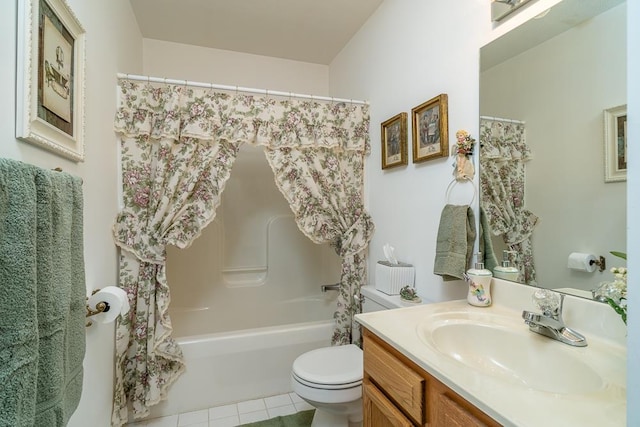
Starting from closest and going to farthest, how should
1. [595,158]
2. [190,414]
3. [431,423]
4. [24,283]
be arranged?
[24,283] < [431,423] < [595,158] < [190,414]

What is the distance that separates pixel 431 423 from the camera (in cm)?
78

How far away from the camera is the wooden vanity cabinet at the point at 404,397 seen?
0.70 meters

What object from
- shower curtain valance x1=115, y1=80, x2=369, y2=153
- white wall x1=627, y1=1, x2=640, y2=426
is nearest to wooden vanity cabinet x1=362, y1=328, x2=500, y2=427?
white wall x1=627, y1=1, x2=640, y2=426

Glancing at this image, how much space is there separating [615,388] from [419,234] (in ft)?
3.40

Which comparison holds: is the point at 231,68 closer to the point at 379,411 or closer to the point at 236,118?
the point at 236,118

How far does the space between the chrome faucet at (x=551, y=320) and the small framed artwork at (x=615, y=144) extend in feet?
1.31

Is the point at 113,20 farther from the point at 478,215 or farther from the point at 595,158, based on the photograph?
the point at 595,158

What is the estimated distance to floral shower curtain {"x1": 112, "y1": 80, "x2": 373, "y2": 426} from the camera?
168 cm

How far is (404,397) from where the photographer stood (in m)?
0.87

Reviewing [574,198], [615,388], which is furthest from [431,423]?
[574,198]

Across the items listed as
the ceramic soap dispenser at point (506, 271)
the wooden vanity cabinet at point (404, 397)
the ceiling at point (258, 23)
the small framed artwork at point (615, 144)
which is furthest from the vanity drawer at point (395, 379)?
the ceiling at point (258, 23)

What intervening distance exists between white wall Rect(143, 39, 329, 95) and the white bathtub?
6.84ft

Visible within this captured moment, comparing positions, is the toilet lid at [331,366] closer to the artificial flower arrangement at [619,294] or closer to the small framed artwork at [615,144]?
the artificial flower arrangement at [619,294]

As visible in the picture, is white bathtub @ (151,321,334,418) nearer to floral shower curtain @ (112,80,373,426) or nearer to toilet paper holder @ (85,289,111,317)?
floral shower curtain @ (112,80,373,426)
